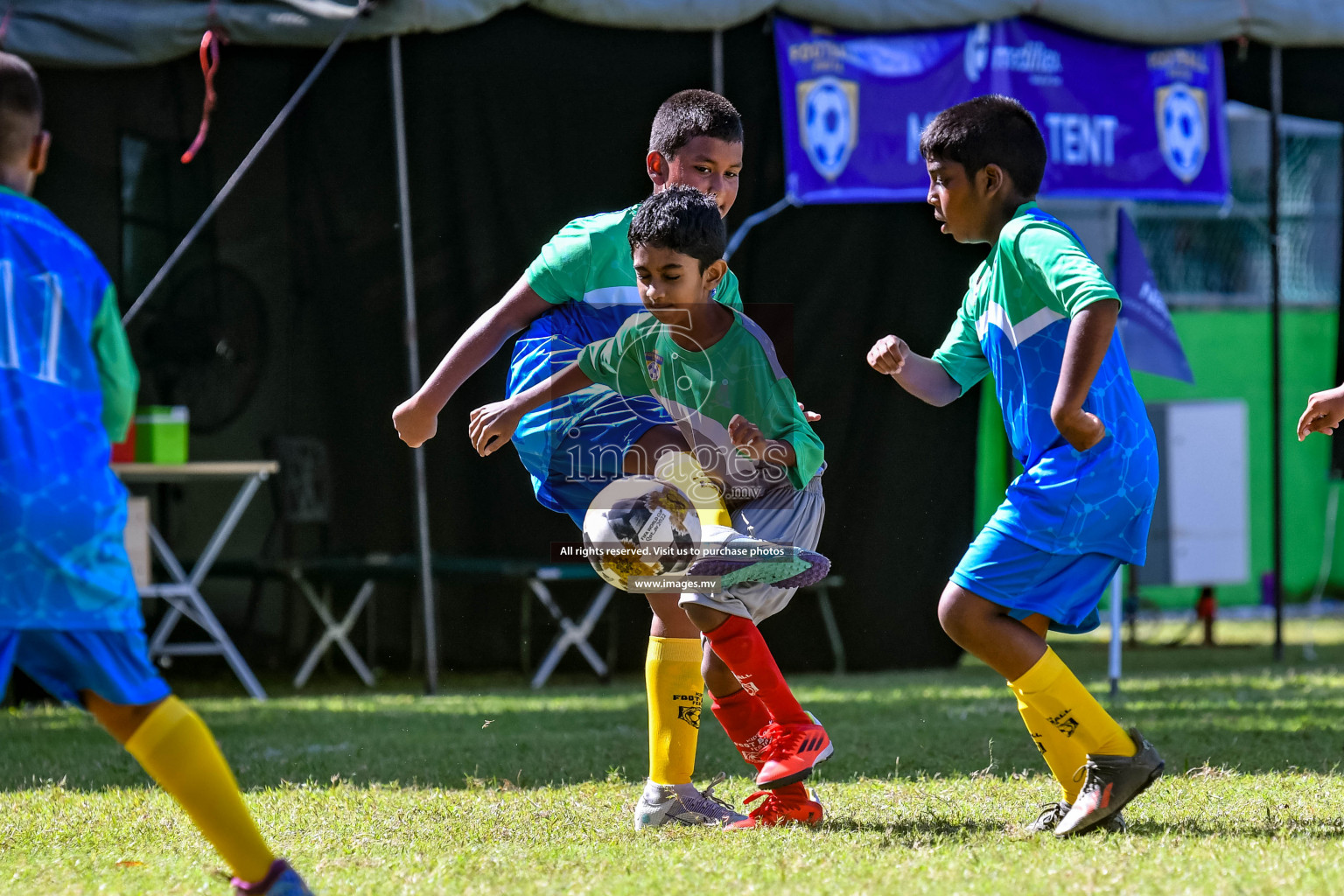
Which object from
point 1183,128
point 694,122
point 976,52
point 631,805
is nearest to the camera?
point 694,122

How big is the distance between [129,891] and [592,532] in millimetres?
1155

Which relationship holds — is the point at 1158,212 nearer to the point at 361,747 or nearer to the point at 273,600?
the point at 273,600

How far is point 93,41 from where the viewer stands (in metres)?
6.26

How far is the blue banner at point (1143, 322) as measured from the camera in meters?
5.96

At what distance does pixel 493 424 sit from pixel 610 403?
30 centimetres

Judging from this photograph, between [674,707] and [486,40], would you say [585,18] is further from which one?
[674,707]

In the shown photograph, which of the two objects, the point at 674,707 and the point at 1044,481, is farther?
the point at 674,707

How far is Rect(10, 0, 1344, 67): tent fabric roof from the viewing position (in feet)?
20.3

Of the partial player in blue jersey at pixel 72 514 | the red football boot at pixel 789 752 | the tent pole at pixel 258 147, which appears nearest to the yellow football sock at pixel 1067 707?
the red football boot at pixel 789 752

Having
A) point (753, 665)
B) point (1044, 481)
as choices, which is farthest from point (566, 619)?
point (1044, 481)

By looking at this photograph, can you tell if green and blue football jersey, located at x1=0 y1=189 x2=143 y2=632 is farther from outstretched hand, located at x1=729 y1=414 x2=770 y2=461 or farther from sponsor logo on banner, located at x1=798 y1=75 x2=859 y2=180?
sponsor logo on banner, located at x1=798 y1=75 x2=859 y2=180

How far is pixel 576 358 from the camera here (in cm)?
318

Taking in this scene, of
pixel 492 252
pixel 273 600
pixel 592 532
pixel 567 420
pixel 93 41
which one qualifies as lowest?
pixel 273 600

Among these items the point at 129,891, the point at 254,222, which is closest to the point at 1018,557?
the point at 129,891
